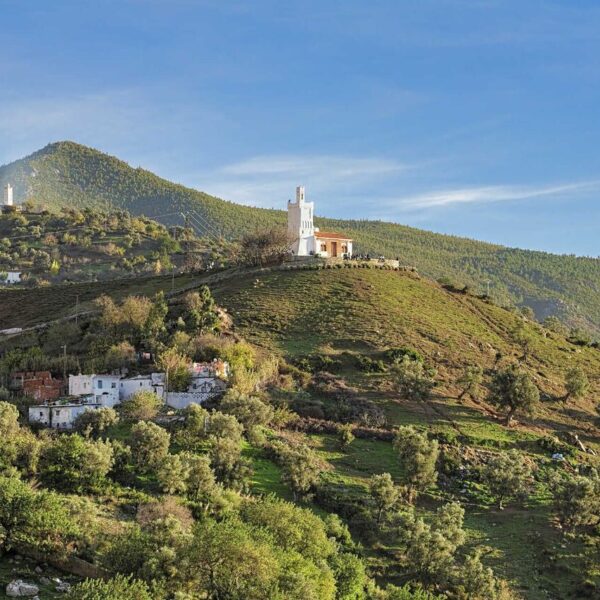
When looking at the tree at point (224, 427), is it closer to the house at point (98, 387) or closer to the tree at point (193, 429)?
the tree at point (193, 429)

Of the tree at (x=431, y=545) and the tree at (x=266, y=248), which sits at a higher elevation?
the tree at (x=266, y=248)

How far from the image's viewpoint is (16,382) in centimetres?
5647

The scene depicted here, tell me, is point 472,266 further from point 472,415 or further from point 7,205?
point 472,415

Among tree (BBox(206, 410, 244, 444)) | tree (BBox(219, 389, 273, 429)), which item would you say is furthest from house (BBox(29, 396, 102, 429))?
tree (BBox(219, 389, 273, 429))

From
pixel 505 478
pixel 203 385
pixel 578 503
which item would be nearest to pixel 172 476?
pixel 203 385

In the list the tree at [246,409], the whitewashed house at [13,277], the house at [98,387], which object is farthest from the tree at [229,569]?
the whitewashed house at [13,277]

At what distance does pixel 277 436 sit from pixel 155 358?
42.7ft

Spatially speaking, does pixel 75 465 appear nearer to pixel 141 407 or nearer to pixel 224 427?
pixel 224 427

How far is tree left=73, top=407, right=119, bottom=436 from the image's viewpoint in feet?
153

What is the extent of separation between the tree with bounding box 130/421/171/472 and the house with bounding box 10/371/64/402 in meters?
11.4

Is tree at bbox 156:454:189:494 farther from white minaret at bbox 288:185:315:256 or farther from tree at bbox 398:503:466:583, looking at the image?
white minaret at bbox 288:185:315:256

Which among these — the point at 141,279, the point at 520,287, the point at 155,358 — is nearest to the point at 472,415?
the point at 155,358

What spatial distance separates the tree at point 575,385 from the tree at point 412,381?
11.6 m

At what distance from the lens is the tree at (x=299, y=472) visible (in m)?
42.3
